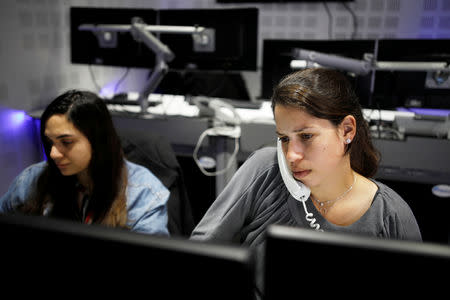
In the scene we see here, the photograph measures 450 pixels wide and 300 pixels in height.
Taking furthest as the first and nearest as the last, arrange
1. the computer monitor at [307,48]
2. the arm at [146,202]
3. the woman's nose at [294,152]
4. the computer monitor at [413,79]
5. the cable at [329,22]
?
the cable at [329,22] → the computer monitor at [307,48] → the computer monitor at [413,79] → the arm at [146,202] → the woman's nose at [294,152]

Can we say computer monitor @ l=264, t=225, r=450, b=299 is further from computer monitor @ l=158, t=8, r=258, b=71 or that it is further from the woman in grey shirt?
computer monitor @ l=158, t=8, r=258, b=71

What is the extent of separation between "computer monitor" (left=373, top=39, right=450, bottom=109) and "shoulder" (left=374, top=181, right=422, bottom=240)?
1409 millimetres

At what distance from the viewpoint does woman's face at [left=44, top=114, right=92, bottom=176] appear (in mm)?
1334

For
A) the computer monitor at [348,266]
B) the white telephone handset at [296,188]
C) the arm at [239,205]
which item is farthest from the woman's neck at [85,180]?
the computer monitor at [348,266]

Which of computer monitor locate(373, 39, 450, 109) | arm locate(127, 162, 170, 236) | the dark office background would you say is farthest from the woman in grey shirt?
the dark office background

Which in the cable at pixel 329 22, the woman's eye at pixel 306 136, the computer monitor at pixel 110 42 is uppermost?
the cable at pixel 329 22

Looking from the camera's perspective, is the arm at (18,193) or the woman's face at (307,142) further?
the arm at (18,193)

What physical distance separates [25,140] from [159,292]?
2.47 m

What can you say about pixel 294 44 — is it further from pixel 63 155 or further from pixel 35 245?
pixel 35 245

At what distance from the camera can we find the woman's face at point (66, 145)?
1334mm

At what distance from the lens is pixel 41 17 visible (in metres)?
2.56

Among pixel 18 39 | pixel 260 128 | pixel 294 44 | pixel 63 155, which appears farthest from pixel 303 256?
pixel 18 39

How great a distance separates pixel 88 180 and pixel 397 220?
101 cm

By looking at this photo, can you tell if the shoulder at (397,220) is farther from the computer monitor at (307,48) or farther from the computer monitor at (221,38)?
the computer monitor at (221,38)
